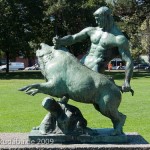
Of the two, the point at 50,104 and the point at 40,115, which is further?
the point at 40,115

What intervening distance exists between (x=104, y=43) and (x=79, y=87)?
2.52 feet

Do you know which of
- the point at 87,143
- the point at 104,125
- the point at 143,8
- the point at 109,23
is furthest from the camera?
the point at 143,8

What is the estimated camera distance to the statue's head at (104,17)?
6.40 m

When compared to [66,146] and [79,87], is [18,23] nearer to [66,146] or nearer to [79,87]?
[79,87]

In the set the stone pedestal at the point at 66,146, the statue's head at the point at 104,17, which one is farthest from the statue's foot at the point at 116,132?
the statue's head at the point at 104,17

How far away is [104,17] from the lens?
6.45 meters

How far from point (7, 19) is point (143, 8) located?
635 inches

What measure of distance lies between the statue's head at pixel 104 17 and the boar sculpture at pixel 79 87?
0.66 m

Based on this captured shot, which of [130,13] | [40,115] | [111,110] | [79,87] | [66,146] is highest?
[130,13]

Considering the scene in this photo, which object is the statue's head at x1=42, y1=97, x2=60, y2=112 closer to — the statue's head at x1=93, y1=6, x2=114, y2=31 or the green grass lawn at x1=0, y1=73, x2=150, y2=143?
the statue's head at x1=93, y1=6, x2=114, y2=31

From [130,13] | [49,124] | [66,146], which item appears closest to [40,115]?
[49,124]

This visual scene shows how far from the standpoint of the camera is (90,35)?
22.0 ft

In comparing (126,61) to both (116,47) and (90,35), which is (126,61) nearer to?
(116,47)

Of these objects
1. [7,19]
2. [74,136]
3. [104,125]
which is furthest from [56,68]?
[7,19]
